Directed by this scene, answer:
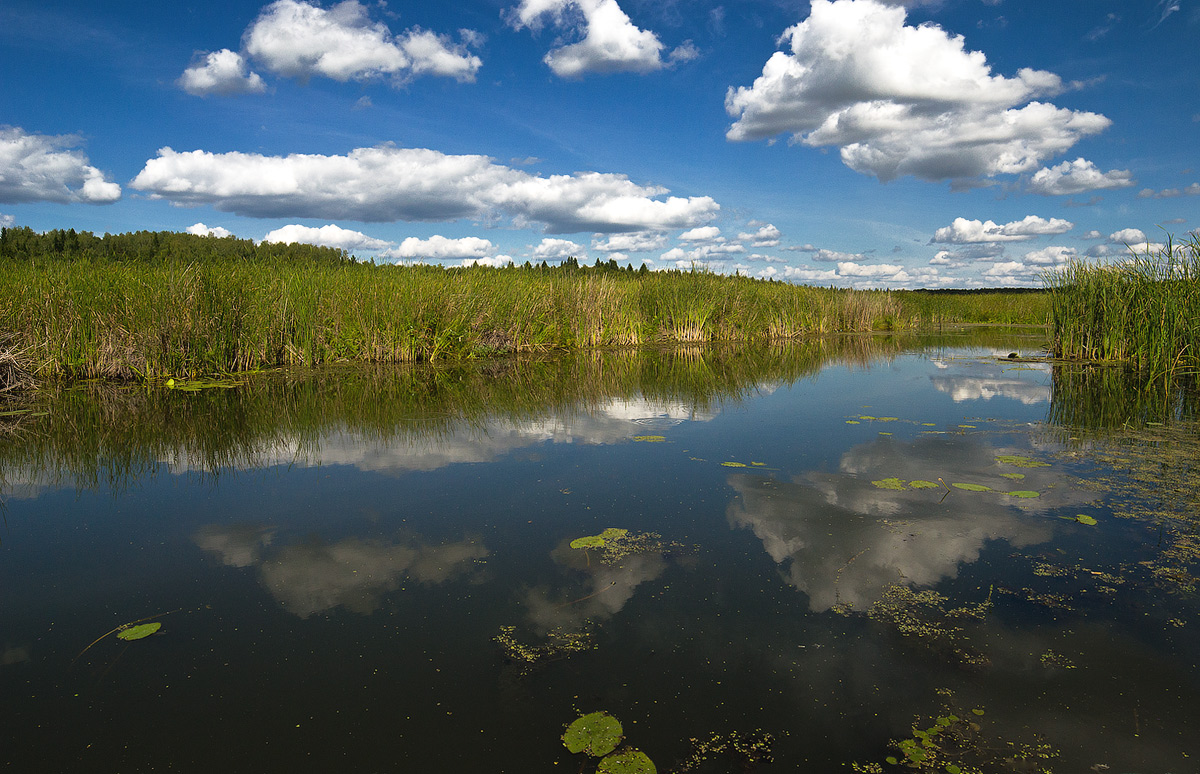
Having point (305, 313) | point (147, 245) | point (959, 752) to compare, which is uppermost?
point (147, 245)

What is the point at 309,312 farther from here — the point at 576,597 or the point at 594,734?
the point at 594,734

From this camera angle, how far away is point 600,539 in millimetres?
3602

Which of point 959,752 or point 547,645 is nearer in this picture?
point 959,752

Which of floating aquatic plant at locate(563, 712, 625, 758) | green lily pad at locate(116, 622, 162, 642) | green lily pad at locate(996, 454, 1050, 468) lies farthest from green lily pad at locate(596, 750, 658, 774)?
green lily pad at locate(996, 454, 1050, 468)

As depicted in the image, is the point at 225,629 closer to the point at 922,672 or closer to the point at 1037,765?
the point at 922,672

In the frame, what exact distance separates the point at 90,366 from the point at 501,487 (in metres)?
8.96

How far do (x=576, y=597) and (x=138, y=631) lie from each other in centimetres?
181

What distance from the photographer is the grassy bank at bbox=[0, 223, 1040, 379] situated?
9.60 metres

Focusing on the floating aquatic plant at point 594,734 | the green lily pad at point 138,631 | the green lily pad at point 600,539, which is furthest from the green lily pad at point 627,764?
the green lily pad at point 138,631

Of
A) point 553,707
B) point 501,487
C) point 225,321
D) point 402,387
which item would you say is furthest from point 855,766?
point 225,321

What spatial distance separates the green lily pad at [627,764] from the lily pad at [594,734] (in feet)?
0.11

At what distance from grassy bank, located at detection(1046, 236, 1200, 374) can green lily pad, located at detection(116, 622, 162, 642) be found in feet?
40.8

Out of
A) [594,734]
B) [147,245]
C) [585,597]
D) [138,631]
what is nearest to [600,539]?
[585,597]

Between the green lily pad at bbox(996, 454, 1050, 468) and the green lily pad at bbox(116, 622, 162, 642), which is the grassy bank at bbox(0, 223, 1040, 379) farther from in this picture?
the green lily pad at bbox(996, 454, 1050, 468)
